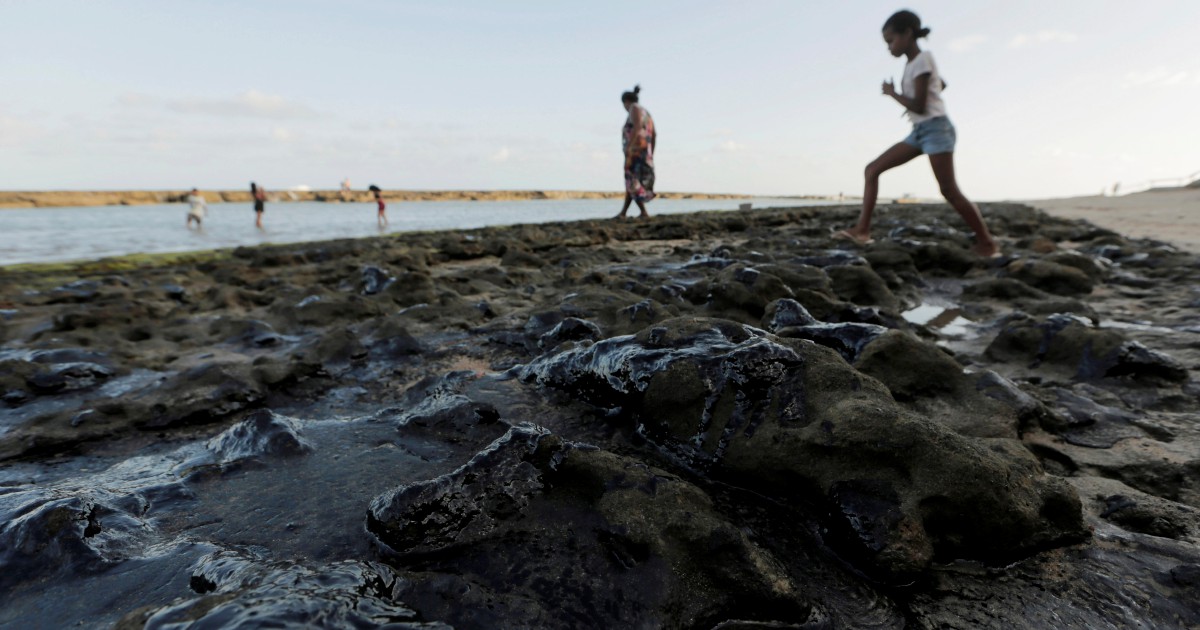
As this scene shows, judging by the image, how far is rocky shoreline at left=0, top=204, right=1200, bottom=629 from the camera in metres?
1.08

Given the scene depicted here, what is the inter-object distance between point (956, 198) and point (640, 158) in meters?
7.31

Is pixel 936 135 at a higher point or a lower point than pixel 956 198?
higher

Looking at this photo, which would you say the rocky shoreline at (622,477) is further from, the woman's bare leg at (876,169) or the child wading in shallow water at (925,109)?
the woman's bare leg at (876,169)

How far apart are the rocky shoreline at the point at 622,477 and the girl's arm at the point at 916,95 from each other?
8.80 feet

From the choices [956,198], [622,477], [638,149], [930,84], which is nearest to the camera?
[622,477]

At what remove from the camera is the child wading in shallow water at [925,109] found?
496 cm

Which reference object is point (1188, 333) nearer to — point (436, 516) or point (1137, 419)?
point (1137, 419)

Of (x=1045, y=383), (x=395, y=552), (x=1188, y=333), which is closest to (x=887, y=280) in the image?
(x=1188, y=333)

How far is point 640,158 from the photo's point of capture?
11.6m

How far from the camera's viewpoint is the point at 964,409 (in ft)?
6.12

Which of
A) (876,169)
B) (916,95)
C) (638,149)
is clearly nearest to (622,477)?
(916,95)

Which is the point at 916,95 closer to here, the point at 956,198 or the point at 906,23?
the point at 906,23

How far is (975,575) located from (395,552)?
4.15ft

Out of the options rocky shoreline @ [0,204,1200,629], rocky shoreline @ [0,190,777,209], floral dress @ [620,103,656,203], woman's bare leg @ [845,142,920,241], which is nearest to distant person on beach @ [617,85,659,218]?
floral dress @ [620,103,656,203]
